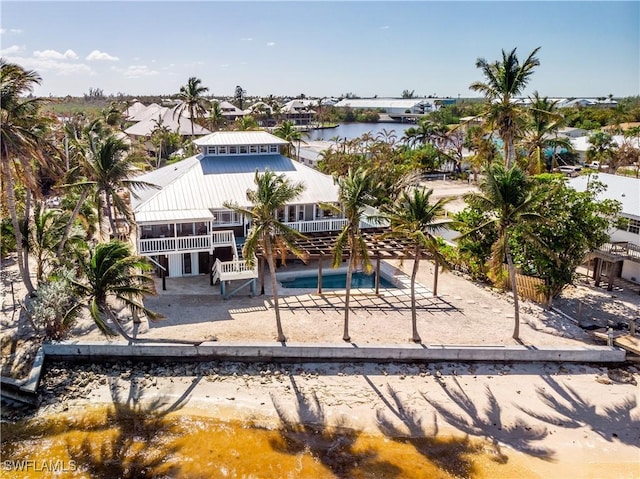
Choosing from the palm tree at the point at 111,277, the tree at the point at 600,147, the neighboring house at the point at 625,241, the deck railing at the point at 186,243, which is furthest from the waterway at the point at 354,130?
the palm tree at the point at 111,277

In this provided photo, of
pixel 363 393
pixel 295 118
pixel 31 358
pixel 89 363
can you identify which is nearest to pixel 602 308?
pixel 363 393

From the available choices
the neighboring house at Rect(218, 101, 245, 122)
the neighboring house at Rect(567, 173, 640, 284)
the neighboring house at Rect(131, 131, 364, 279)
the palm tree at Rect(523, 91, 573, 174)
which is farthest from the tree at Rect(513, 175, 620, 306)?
the neighboring house at Rect(218, 101, 245, 122)

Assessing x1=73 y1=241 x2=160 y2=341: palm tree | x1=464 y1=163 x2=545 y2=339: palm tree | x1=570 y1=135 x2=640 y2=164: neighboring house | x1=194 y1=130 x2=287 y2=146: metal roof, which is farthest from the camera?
x1=570 y1=135 x2=640 y2=164: neighboring house

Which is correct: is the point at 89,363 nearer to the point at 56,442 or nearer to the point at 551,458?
the point at 56,442

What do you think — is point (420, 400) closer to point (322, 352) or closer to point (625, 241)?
point (322, 352)

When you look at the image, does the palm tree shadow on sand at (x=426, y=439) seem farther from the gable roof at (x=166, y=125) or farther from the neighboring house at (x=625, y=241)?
the gable roof at (x=166, y=125)

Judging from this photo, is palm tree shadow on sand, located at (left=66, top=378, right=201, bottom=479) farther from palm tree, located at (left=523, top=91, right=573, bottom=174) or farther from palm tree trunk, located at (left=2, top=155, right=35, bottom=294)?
palm tree, located at (left=523, top=91, right=573, bottom=174)

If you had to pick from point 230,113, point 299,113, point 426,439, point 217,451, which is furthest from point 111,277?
point 299,113
